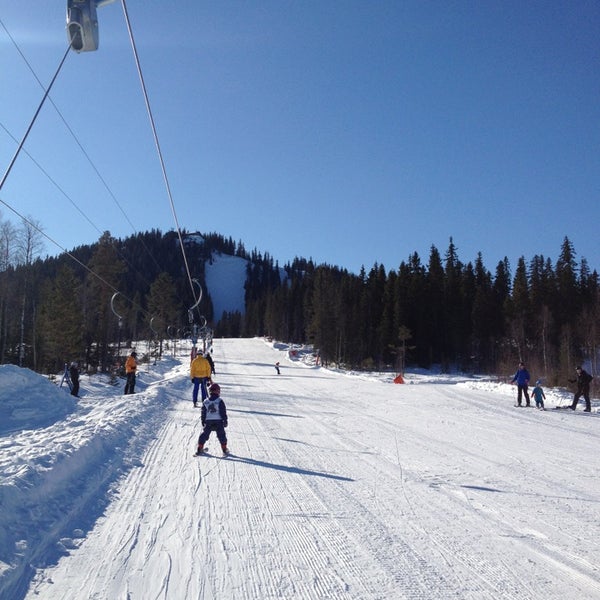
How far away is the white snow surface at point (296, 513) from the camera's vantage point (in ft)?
13.0

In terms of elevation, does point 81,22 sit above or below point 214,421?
above

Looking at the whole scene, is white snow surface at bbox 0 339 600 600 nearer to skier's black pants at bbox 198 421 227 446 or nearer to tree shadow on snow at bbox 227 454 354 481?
tree shadow on snow at bbox 227 454 354 481

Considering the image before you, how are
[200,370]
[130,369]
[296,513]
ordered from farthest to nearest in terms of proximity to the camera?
1. [130,369]
2. [200,370]
3. [296,513]

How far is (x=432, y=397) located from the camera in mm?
21406

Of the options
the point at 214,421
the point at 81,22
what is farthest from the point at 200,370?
the point at 81,22

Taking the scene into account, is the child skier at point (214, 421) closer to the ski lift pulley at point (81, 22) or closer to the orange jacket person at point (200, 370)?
the ski lift pulley at point (81, 22)

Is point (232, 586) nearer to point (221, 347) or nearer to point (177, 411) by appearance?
point (177, 411)

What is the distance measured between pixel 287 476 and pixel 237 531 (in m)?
2.53

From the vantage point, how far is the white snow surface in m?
3.95

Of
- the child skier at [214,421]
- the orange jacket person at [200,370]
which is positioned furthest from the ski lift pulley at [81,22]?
the orange jacket person at [200,370]

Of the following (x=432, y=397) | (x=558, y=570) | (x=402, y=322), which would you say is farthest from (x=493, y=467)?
(x=402, y=322)

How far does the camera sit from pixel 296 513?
225 inches

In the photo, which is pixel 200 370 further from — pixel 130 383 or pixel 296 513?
pixel 296 513

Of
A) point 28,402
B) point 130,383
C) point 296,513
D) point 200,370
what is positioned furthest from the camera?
point 130,383
